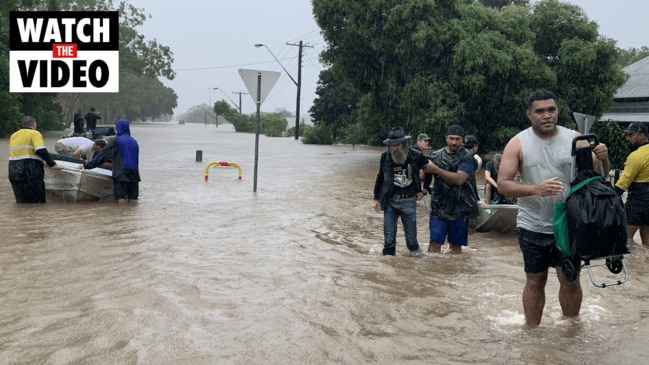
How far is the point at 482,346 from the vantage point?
4605 millimetres

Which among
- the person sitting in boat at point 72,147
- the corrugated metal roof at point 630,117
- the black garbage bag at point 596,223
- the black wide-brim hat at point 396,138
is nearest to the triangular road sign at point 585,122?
the black wide-brim hat at point 396,138

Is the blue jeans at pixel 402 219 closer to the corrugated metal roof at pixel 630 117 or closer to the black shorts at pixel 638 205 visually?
the black shorts at pixel 638 205

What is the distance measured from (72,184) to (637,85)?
30.2 metres

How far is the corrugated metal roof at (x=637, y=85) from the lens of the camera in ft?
102

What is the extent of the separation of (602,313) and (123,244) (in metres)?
5.82

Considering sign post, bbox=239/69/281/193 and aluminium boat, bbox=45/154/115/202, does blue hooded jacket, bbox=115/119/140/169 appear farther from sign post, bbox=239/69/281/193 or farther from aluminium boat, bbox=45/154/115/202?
sign post, bbox=239/69/281/193

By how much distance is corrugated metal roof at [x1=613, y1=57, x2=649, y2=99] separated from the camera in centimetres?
3109

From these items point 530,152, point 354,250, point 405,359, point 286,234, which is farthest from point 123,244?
point 530,152

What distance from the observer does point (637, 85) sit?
32312mm

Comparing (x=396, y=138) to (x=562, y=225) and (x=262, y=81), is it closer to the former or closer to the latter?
(x=562, y=225)

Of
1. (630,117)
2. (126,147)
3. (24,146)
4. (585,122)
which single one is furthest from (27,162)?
(630,117)

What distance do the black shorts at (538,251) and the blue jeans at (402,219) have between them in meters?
2.48

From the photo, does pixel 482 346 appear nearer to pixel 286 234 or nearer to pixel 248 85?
pixel 286 234

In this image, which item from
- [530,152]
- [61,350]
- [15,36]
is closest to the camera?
[61,350]
